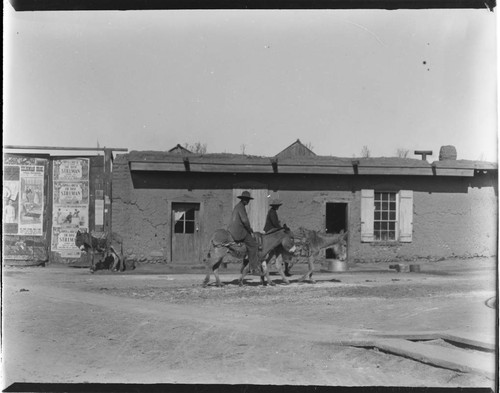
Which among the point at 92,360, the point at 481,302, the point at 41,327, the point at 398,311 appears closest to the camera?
the point at 92,360

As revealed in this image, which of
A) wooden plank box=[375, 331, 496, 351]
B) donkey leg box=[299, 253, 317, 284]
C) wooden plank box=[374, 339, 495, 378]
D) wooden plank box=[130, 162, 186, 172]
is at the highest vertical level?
wooden plank box=[130, 162, 186, 172]

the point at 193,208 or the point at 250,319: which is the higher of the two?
the point at 193,208

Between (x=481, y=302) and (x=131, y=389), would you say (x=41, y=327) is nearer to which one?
(x=131, y=389)

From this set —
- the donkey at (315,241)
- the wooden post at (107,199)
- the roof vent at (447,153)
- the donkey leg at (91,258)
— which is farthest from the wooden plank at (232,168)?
the roof vent at (447,153)

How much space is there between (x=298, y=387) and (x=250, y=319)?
286cm

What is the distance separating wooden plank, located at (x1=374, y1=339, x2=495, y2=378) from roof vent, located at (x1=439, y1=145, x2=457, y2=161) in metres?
11.4

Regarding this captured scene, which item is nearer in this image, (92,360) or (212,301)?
(92,360)

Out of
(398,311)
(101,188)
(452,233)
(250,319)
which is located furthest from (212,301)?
(452,233)

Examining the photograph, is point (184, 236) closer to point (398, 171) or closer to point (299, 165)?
point (299, 165)

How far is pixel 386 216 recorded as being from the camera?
58.5 ft

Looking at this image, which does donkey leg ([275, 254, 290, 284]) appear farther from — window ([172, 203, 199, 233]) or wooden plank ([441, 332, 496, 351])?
wooden plank ([441, 332, 496, 351])

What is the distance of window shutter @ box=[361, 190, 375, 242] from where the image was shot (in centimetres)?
1775

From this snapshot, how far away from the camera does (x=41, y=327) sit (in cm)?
837

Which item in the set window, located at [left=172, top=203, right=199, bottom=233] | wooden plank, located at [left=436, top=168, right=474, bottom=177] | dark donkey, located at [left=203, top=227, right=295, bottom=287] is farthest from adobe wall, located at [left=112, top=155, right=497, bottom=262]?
dark donkey, located at [left=203, top=227, right=295, bottom=287]
